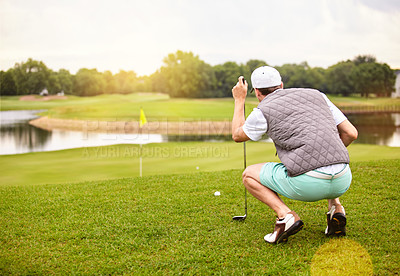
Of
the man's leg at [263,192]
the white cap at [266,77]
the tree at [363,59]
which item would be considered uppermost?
the tree at [363,59]

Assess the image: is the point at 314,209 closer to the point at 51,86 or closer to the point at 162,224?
the point at 162,224

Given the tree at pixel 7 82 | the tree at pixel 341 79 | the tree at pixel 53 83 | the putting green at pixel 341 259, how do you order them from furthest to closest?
1. the tree at pixel 341 79
2. the tree at pixel 53 83
3. the tree at pixel 7 82
4. the putting green at pixel 341 259

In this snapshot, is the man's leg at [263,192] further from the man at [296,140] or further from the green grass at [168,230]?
the green grass at [168,230]

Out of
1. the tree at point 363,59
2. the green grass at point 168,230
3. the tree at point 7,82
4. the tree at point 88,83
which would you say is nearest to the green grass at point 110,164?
the green grass at point 168,230

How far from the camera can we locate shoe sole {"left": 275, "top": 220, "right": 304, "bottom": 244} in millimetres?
2461

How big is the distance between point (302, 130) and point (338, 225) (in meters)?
0.92

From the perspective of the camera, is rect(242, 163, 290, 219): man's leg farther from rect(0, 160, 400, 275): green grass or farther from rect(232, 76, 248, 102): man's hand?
rect(232, 76, 248, 102): man's hand

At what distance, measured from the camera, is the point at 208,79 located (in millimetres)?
36312

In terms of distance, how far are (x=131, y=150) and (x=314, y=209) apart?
21.6ft

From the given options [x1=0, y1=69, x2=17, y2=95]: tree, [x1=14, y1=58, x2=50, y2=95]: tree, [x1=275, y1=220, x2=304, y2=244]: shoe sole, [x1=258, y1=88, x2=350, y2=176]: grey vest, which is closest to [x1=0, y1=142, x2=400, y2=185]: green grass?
[x1=275, y1=220, x2=304, y2=244]: shoe sole

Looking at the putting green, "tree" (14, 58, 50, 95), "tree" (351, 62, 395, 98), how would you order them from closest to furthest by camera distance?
the putting green, "tree" (14, 58, 50, 95), "tree" (351, 62, 395, 98)

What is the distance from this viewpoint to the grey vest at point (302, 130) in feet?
7.36

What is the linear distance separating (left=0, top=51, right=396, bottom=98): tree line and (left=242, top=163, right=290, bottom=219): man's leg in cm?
2163

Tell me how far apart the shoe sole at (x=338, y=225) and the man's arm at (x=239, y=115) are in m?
0.95
